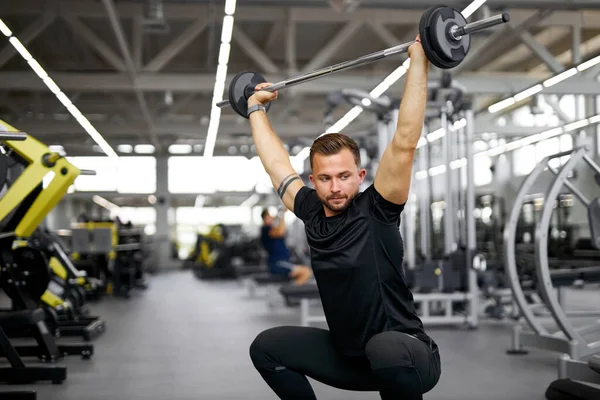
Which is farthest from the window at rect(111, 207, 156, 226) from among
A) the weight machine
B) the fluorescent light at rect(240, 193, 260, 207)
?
the weight machine

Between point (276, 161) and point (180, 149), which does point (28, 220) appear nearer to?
point (276, 161)

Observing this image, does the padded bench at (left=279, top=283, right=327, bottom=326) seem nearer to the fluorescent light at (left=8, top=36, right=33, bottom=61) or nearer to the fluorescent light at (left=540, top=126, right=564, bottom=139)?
the fluorescent light at (left=8, top=36, right=33, bottom=61)

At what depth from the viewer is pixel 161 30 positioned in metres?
8.16

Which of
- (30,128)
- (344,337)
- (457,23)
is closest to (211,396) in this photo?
(344,337)

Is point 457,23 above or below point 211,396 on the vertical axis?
above

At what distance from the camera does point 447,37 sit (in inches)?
72.2

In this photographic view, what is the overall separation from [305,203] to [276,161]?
21 centimetres

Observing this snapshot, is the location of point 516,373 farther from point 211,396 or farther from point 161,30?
point 161,30

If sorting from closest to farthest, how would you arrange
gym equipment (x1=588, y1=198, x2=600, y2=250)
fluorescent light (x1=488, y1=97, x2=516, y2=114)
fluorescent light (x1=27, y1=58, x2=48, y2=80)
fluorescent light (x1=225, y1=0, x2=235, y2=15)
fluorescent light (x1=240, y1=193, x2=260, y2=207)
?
gym equipment (x1=588, y1=198, x2=600, y2=250)
fluorescent light (x1=225, y1=0, x2=235, y2=15)
fluorescent light (x1=27, y1=58, x2=48, y2=80)
fluorescent light (x1=488, y1=97, x2=516, y2=114)
fluorescent light (x1=240, y1=193, x2=260, y2=207)

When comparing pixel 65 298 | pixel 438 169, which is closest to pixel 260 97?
pixel 65 298

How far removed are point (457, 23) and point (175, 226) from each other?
19.9 m

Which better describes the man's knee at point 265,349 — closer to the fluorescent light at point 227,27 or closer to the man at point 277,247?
the fluorescent light at point 227,27

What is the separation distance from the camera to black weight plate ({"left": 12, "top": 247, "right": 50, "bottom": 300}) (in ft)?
14.2

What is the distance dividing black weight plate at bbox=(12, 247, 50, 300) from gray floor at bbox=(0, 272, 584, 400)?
52 cm
